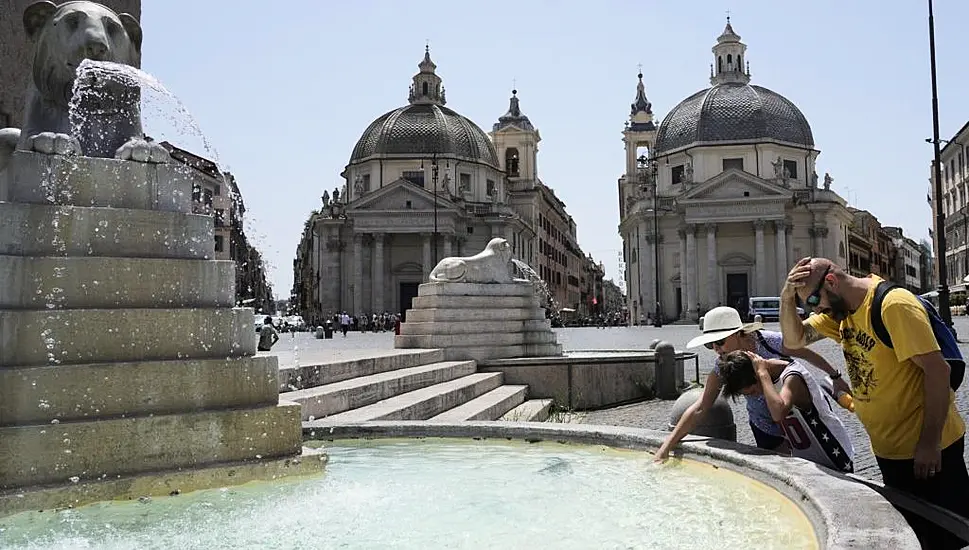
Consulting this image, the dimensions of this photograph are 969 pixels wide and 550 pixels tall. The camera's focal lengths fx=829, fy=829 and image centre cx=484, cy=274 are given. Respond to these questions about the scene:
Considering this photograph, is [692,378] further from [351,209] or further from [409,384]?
[351,209]

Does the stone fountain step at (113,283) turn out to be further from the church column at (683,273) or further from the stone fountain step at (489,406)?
the church column at (683,273)

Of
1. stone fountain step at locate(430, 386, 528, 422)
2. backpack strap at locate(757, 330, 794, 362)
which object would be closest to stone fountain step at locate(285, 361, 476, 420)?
stone fountain step at locate(430, 386, 528, 422)

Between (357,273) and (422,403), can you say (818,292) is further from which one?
(357,273)

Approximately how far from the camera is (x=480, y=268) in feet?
46.7

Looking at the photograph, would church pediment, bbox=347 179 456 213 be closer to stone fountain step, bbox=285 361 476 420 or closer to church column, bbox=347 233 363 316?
church column, bbox=347 233 363 316

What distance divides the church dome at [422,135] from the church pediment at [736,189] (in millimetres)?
17723

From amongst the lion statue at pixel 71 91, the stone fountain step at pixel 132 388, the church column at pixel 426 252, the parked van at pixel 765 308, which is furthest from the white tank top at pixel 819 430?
the church column at pixel 426 252

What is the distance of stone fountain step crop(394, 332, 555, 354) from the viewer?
13.4m

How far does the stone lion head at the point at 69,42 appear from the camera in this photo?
4.70m

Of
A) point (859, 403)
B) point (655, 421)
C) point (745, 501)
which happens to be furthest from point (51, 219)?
point (655, 421)

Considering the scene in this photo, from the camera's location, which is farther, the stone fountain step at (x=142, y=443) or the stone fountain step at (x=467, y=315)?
the stone fountain step at (x=467, y=315)

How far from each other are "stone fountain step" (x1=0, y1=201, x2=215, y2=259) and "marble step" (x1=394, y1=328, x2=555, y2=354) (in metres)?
8.54

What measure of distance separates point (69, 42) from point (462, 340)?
30.9 feet

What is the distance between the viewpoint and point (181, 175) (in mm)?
4973
